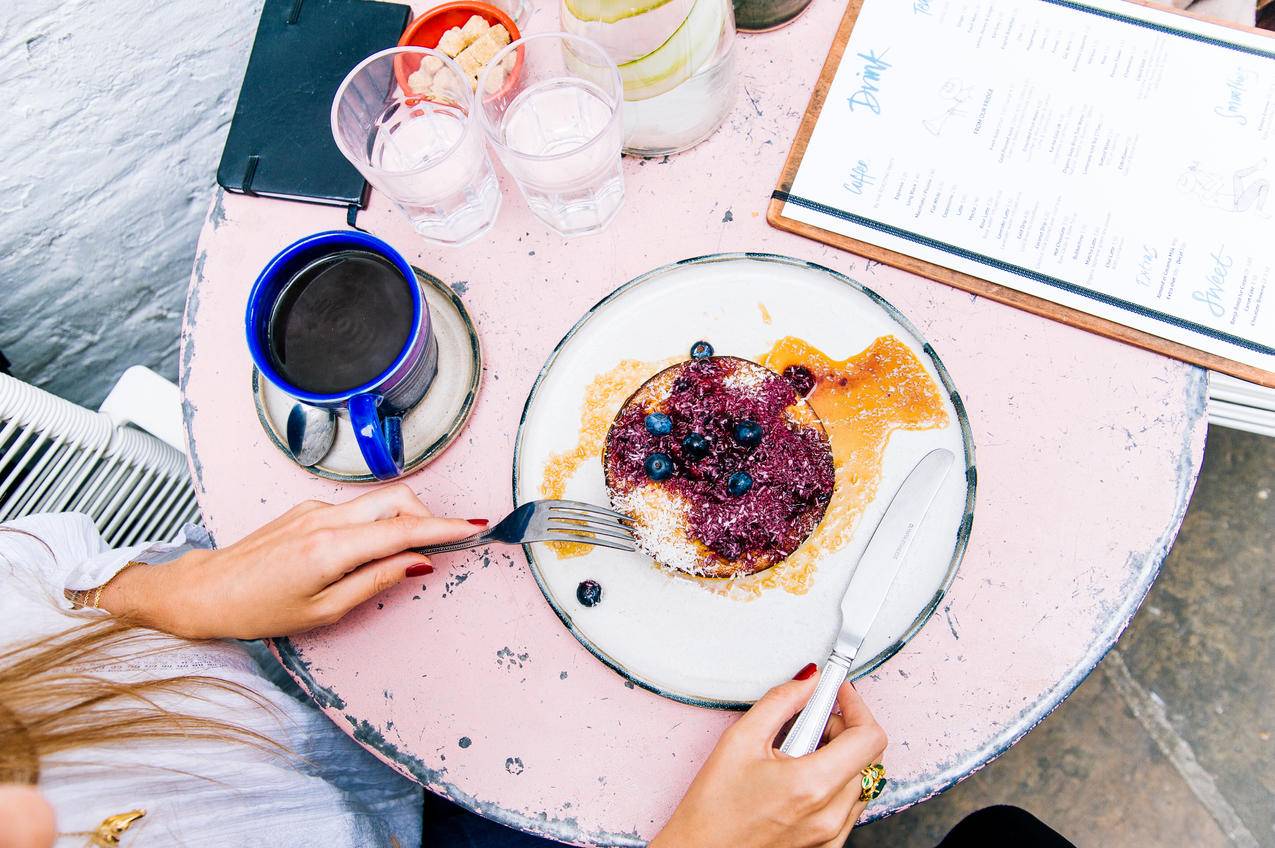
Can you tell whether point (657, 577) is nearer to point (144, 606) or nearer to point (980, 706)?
point (980, 706)

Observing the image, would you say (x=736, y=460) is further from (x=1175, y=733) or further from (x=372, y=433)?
(x=1175, y=733)


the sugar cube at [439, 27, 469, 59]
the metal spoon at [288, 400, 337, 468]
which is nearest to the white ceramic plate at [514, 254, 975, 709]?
the metal spoon at [288, 400, 337, 468]

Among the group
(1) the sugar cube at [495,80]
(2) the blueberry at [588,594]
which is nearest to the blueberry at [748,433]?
(2) the blueberry at [588,594]

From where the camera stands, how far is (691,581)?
759 mm

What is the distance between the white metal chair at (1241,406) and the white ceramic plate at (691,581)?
0.40 metres

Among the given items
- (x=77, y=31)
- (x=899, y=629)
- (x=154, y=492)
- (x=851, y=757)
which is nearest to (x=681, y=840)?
(x=851, y=757)

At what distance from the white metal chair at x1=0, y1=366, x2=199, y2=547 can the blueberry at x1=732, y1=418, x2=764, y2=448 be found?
0.91 metres

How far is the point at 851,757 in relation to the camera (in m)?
0.68

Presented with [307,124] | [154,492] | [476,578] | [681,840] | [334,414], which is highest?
[307,124]

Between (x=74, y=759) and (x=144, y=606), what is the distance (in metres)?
0.18

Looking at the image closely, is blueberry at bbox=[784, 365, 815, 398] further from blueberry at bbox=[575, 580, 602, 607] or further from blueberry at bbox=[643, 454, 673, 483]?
blueberry at bbox=[575, 580, 602, 607]

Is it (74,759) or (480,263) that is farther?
(480,263)

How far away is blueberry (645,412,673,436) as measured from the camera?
0.76 metres

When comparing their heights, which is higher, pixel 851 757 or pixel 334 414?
pixel 334 414
